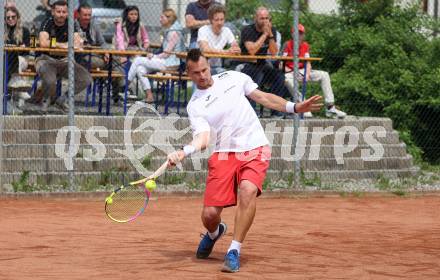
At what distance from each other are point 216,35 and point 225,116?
6203mm

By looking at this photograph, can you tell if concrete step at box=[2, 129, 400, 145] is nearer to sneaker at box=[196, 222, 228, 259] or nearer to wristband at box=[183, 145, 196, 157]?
sneaker at box=[196, 222, 228, 259]

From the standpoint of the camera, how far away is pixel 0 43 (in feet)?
44.0

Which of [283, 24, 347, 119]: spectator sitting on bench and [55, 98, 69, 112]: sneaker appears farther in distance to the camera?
[283, 24, 347, 119]: spectator sitting on bench

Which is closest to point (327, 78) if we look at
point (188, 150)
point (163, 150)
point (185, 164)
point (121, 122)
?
point (185, 164)

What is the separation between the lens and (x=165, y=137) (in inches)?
587

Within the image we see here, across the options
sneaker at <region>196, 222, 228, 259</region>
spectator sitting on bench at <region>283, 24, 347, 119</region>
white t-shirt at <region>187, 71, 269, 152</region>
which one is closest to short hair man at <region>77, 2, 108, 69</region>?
spectator sitting on bench at <region>283, 24, 347, 119</region>

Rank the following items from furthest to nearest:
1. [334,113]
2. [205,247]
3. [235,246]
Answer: [334,113]
[205,247]
[235,246]

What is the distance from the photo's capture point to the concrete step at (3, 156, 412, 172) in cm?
1408

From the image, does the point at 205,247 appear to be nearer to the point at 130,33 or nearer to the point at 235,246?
the point at 235,246

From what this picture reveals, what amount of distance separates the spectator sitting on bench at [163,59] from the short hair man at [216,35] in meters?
0.85

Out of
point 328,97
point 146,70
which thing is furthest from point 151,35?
point 328,97

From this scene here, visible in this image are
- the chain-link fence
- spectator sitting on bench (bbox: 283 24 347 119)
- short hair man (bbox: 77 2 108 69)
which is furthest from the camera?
spectator sitting on bench (bbox: 283 24 347 119)

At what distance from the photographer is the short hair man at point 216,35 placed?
1491 centimetres

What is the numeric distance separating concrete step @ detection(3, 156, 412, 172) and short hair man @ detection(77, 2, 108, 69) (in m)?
1.69
